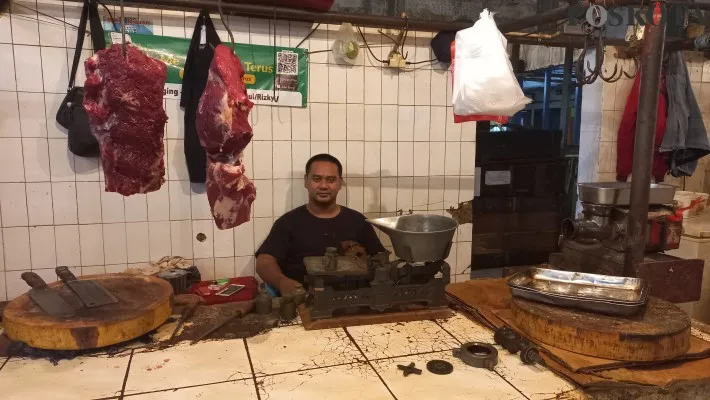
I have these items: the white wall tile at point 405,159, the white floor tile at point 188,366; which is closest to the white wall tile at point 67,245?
the white floor tile at point 188,366

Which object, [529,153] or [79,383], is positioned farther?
[529,153]

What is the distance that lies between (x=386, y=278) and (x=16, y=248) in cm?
247

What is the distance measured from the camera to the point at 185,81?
3.25m

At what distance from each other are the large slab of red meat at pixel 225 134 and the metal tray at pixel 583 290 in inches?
52.9

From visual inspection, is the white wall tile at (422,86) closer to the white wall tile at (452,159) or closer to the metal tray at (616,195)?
the white wall tile at (452,159)

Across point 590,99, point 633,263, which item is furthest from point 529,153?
point 633,263

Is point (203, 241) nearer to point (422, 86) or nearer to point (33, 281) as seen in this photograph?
point (33, 281)

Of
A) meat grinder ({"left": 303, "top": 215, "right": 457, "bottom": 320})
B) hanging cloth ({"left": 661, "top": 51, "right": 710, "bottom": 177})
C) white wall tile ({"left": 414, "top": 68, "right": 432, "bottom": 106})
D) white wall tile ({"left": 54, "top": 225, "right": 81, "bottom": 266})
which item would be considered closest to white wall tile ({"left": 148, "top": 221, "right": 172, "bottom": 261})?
white wall tile ({"left": 54, "top": 225, "right": 81, "bottom": 266})

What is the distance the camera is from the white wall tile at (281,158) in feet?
11.9

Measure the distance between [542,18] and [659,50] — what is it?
2.20 feet

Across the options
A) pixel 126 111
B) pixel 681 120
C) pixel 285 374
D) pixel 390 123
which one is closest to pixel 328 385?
pixel 285 374

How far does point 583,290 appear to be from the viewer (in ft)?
7.54

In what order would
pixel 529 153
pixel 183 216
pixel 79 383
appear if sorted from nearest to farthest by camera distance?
pixel 79 383 < pixel 183 216 < pixel 529 153

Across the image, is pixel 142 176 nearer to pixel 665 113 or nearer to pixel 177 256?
pixel 177 256
